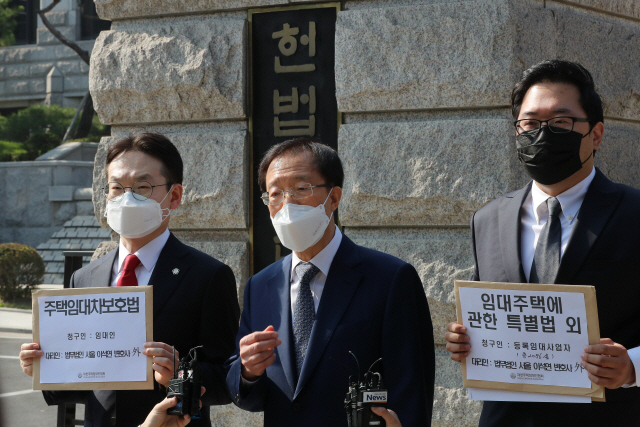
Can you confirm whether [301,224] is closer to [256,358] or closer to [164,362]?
[256,358]

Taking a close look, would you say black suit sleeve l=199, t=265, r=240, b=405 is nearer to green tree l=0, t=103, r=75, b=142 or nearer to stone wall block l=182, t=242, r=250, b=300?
stone wall block l=182, t=242, r=250, b=300

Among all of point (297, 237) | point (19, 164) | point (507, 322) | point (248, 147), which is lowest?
point (507, 322)

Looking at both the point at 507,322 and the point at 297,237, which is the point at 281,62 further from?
the point at 507,322

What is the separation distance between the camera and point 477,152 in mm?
4066

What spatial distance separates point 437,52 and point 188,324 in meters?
2.11

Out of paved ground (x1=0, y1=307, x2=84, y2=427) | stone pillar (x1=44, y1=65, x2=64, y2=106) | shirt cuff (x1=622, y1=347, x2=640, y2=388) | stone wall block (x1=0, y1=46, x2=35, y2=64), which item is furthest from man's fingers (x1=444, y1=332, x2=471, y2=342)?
stone wall block (x1=0, y1=46, x2=35, y2=64)

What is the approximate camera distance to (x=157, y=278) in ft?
9.93

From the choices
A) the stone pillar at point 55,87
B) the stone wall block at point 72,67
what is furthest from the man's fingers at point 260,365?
the stone pillar at point 55,87

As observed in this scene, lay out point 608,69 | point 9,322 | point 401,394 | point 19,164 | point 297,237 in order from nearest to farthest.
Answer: point 401,394 → point 297,237 → point 608,69 → point 9,322 → point 19,164

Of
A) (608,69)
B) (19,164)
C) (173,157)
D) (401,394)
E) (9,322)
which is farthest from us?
(19,164)

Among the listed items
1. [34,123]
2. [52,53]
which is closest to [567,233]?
[34,123]

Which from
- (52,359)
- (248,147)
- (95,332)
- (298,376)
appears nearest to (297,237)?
(298,376)

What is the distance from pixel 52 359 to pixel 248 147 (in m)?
2.09

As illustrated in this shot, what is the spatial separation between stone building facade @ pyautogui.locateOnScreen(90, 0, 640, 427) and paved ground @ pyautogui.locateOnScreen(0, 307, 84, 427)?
6.73 feet
